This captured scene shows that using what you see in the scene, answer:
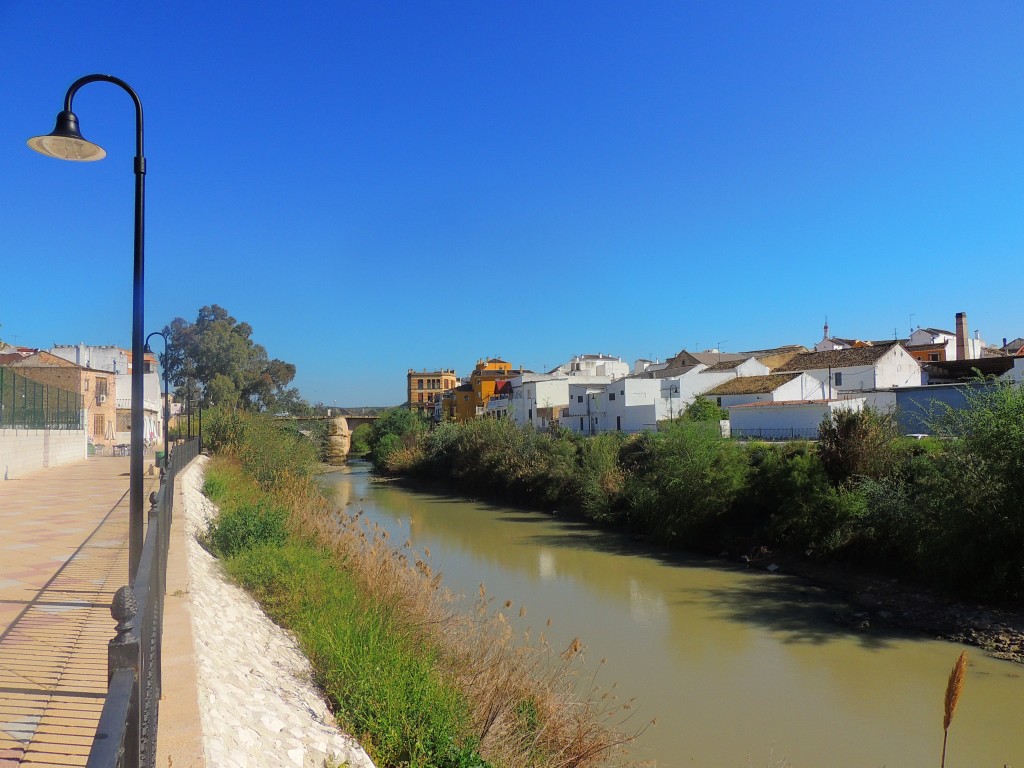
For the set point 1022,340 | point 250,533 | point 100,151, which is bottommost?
point 250,533

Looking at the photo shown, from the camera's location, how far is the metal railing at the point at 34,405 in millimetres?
20859

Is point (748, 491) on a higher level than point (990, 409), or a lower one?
lower

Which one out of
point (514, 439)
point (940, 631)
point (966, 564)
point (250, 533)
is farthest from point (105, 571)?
point (514, 439)

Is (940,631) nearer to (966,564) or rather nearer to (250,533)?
(966,564)

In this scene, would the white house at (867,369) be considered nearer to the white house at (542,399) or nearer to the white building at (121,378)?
the white house at (542,399)

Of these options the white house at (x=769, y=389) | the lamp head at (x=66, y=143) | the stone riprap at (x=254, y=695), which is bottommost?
the stone riprap at (x=254, y=695)

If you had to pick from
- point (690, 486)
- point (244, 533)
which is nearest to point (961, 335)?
point (690, 486)

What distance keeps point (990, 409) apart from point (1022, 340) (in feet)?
211

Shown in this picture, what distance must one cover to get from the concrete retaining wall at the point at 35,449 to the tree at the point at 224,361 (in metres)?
30.6

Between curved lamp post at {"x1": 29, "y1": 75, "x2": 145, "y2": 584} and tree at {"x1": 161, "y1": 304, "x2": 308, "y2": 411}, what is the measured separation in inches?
2160

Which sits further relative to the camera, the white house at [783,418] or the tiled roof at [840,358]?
the tiled roof at [840,358]

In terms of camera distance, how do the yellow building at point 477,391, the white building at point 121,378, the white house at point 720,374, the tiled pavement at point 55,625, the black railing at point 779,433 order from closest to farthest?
1. the tiled pavement at point 55,625
2. the black railing at point 779,433
3. the white house at point 720,374
4. the white building at point 121,378
5. the yellow building at point 477,391

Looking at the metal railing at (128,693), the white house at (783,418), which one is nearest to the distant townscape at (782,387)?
the white house at (783,418)

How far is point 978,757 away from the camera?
9070 mm
